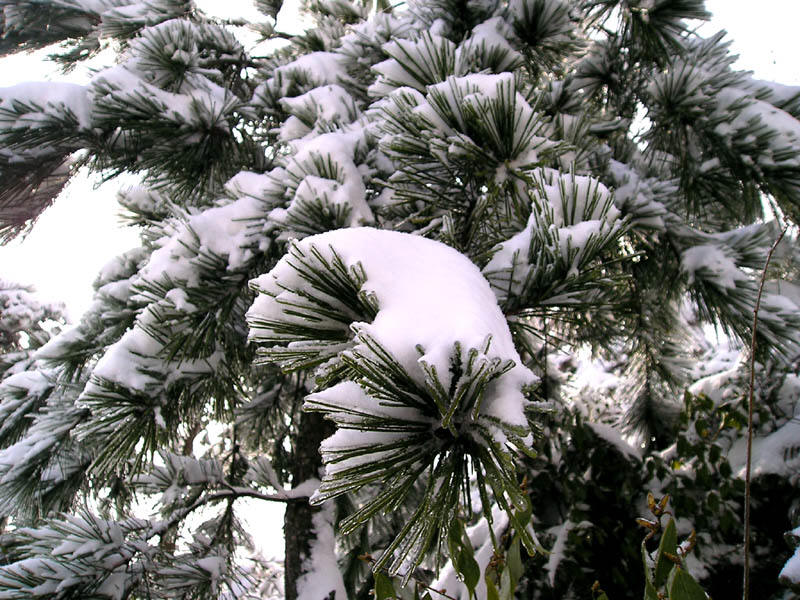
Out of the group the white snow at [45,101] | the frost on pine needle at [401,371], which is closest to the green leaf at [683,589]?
the frost on pine needle at [401,371]

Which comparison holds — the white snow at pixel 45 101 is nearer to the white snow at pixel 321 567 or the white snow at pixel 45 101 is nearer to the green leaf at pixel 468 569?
the white snow at pixel 321 567

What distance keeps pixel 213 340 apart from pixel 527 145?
0.89 metres

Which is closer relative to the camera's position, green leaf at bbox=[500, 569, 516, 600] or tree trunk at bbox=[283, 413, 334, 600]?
green leaf at bbox=[500, 569, 516, 600]

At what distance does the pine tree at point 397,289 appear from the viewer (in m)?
0.51

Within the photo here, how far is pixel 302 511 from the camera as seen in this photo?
1.58m

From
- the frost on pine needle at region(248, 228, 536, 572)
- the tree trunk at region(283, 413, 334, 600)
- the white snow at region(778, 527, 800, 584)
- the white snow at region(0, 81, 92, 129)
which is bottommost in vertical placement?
the white snow at region(778, 527, 800, 584)

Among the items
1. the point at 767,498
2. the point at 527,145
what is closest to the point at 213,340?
the point at 527,145

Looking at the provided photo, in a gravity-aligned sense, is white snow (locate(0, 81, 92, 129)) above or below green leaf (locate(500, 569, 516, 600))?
above

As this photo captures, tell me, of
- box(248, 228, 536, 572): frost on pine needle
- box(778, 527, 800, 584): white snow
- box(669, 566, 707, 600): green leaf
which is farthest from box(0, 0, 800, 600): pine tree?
box(778, 527, 800, 584): white snow

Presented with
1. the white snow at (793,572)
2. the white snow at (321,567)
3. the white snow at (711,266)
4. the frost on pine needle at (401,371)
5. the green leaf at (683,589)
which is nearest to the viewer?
the frost on pine needle at (401,371)

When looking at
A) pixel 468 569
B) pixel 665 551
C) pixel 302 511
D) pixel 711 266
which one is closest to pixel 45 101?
pixel 302 511

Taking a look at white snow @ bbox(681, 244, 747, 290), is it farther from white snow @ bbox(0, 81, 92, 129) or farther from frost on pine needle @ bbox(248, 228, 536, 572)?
white snow @ bbox(0, 81, 92, 129)

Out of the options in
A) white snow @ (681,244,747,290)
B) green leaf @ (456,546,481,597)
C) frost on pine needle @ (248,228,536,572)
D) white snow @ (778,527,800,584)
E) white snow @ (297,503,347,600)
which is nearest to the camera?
frost on pine needle @ (248,228,536,572)

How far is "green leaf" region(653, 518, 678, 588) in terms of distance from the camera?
642 millimetres
